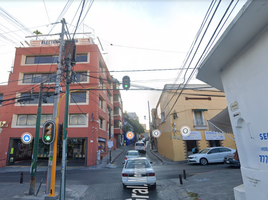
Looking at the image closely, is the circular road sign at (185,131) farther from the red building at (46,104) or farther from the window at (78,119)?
the window at (78,119)

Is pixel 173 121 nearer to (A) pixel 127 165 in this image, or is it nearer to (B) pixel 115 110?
(A) pixel 127 165

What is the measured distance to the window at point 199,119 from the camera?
66.9 feet

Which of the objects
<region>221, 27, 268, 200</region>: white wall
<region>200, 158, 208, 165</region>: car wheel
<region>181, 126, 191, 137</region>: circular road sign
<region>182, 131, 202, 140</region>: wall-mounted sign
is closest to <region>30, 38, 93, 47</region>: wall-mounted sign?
<region>181, 126, 191, 137</region>: circular road sign

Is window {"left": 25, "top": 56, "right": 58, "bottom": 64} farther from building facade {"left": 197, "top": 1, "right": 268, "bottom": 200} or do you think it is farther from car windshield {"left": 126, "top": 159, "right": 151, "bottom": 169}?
building facade {"left": 197, "top": 1, "right": 268, "bottom": 200}

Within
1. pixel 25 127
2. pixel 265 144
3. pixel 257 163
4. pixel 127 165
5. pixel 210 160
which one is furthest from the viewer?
pixel 25 127

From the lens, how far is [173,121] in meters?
20.5

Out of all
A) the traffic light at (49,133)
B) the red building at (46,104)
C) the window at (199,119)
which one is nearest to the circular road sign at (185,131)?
the window at (199,119)

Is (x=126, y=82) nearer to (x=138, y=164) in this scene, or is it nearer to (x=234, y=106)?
(x=138, y=164)

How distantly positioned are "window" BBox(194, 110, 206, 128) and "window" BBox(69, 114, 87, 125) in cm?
1363

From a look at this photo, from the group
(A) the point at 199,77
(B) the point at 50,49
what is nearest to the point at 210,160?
(A) the point at 199,77

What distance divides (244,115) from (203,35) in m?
3.80

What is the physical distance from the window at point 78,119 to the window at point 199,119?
13.6 metres

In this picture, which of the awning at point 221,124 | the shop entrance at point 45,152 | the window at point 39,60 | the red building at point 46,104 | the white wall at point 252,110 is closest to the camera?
the white wall at point 252,110

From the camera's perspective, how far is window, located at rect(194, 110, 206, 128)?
20.4 m
